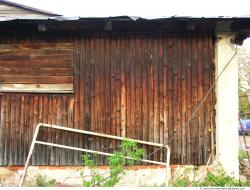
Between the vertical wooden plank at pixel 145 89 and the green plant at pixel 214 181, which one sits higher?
the vertical wooden plank at pixel 145 89

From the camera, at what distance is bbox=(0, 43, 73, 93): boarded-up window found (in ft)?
29.9

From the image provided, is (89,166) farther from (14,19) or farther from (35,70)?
(14,19)

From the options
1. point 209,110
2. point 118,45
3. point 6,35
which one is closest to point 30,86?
point 6,35

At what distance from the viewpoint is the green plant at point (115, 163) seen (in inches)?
304

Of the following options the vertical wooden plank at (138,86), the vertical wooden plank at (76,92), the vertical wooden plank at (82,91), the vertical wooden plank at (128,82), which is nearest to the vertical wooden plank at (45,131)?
the vertical wooden plank at (76,92)

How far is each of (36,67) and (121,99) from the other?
2090 millimetres

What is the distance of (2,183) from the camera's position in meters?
8.88

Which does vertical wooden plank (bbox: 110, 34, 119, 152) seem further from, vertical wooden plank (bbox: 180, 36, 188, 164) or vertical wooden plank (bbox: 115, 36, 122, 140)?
vertical wooden plank (bbox: 180, 36, 188, 164)

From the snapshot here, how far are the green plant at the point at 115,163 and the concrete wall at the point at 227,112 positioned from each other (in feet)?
6.02

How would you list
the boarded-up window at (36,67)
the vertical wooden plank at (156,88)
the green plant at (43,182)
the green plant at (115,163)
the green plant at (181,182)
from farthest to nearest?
the boarded-up window at (36,67), the vertical wooden plank at (156,88), the green plant at (43,182), the green plant at (181,182), the green plant at (115,163)

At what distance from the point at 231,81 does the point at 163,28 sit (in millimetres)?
1954

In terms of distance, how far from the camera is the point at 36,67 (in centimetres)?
917

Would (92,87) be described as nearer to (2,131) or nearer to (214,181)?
(2,131)

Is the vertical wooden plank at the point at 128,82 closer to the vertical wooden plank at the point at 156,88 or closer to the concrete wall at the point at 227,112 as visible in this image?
the vertical wooden plank at the point at 156,88
